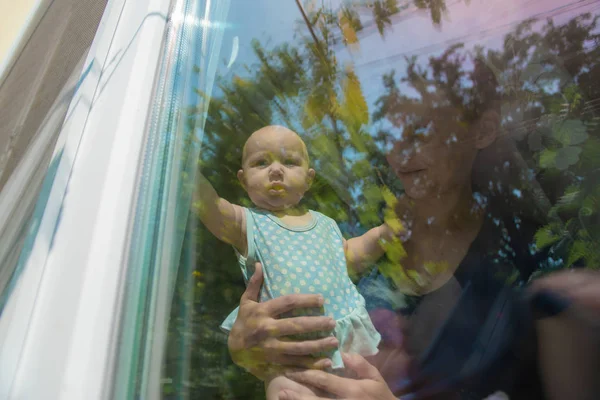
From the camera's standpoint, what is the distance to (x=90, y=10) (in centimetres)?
117

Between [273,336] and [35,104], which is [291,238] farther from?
[35,104]

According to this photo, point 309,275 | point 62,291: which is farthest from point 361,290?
point 62,291

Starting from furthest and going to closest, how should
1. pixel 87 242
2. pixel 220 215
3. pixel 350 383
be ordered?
pixel 220 215
pixel 350 383
pixel 87 242

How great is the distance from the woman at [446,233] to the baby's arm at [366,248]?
38 mm

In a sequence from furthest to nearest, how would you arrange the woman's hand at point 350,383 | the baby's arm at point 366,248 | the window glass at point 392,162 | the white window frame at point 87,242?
the baby's arm at point 366,248, the window glass at point 392,162, the woman's hand at point 350,383, the white window frame at point 87,242

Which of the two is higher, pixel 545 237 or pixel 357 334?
pixel 545 237

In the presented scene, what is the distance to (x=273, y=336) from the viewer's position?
89 centimetres

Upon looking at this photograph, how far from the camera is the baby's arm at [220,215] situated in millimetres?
911

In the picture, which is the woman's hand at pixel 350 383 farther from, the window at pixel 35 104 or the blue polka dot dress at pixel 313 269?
the window at pixel 35 104

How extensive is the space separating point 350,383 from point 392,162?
0.49m

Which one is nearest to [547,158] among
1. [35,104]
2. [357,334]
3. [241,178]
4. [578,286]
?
[578,286]

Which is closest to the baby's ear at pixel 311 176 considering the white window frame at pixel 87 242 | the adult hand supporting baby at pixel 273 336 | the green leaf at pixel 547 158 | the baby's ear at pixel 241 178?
the baby's ear at pixel 241 178

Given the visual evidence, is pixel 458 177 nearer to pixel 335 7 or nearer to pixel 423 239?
pixel 423 239

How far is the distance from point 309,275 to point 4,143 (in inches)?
30.7
